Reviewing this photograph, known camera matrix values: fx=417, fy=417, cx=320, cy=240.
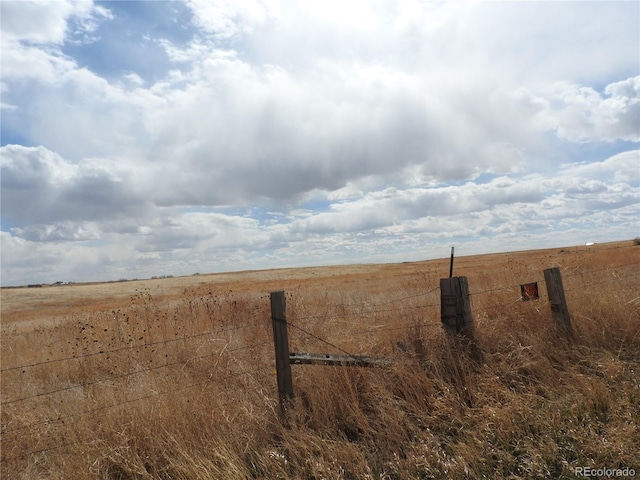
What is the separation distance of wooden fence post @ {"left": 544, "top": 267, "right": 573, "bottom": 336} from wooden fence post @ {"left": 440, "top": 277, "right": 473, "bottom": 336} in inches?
63.9

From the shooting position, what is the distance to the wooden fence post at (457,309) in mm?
5492

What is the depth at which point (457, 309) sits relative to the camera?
5508 millimetres

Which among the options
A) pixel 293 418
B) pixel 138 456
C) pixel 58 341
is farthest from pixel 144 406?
pixel 58 341

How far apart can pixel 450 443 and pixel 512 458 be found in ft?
1.78

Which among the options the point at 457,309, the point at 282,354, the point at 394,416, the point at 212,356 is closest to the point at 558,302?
the point at 457,309

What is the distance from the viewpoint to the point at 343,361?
4.90 m

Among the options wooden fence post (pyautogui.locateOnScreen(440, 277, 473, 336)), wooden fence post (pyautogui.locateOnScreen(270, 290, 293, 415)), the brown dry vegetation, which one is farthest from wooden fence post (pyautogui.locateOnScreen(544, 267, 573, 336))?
wooden fence post (pyautogui.locateOnScreen(270, 290, 293, 415))

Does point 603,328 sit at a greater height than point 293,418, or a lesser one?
greater

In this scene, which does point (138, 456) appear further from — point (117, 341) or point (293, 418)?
point (117, 341)

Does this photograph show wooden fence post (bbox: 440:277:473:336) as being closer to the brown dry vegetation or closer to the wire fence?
the brown dry vegetation

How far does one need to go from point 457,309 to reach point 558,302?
72.8 inches

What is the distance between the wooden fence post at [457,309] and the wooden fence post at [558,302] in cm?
162

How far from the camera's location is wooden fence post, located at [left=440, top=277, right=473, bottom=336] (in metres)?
5.49

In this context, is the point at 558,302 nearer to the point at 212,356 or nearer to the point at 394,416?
the point at 394,416
